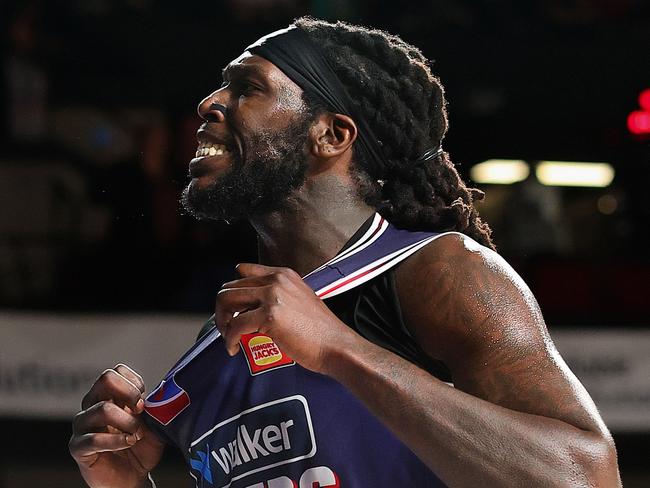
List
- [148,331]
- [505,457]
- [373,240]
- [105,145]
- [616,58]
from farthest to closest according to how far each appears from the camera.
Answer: [616,58] → [105,145] → [148,331] → [373,240] → [505,457]

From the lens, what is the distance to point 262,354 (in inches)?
77.5

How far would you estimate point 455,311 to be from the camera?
1854mm

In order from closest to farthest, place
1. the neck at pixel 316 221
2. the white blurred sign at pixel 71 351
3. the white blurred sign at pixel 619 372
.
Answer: the neck at pixel 316 221 < the white blurred sign at pixel 71 351 < the white blurred sign at pixel 619 372

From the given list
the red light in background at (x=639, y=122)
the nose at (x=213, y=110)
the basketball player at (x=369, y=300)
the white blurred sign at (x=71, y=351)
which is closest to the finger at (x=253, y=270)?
the basketball player at (x=369, y=300)

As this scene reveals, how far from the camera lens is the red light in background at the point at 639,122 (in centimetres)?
686

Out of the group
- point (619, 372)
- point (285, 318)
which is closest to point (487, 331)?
point (285, 318)

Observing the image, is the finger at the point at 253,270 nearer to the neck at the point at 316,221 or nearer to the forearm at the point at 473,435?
the forearm at the point at 473,435

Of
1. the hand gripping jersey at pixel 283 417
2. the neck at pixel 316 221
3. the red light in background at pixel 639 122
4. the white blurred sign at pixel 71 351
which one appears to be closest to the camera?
the hand gripping jersey at pixel 283 417

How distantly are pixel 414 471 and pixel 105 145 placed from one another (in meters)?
5.11

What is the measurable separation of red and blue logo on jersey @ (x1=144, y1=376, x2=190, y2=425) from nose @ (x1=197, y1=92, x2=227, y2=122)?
508 mm

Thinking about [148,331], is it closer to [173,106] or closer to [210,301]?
[210,301]

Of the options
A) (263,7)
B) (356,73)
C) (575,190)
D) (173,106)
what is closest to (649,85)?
(575,190)

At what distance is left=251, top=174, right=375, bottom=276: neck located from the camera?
220 cm

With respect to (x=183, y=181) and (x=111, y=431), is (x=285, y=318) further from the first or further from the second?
(x=183, y=181)
